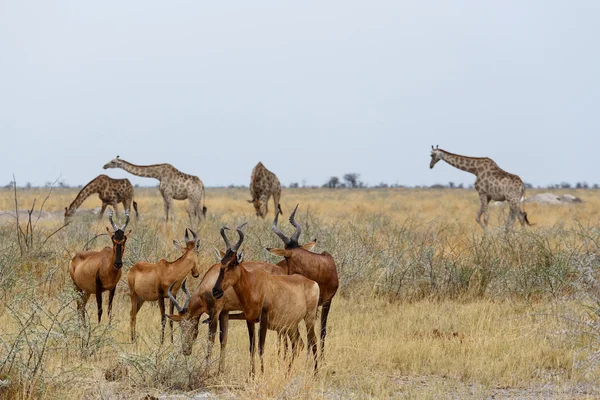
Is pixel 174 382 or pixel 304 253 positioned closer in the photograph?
pixel 174 382

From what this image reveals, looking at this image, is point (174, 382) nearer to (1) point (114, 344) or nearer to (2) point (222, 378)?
(2) point (222, 378)

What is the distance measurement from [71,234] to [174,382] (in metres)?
9.14

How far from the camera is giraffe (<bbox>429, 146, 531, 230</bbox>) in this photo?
66.7 feet

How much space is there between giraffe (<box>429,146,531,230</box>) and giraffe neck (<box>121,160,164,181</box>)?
8476 millimetres

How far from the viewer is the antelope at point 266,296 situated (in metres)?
5.27

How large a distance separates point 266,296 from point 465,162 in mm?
16930

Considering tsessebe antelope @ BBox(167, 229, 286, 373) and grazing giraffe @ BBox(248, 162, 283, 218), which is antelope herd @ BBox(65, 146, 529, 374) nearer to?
tsessebe antelope @ BBox(167, 229, 286, 373)

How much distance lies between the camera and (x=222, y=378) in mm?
5750

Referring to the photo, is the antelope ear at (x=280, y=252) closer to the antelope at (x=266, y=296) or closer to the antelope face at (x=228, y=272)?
the antelope at (x=266, y=296)

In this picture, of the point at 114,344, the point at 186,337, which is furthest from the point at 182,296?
the point at 186,337

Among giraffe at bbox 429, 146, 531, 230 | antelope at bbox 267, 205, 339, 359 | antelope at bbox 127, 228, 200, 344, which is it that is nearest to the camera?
antelope at bbox 267, 205, 339, 359

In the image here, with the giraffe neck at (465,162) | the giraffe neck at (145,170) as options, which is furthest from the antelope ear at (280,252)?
the giraffe neck at (465,162)

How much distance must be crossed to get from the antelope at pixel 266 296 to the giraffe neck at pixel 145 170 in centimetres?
1621

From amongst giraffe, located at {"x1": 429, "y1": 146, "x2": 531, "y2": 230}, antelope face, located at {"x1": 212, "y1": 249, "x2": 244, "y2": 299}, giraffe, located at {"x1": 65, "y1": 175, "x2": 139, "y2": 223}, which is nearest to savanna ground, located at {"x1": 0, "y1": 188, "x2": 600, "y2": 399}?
antelope face, located at {"x1": 212, "y1": 249, "x2": 244, "y2": 299}
